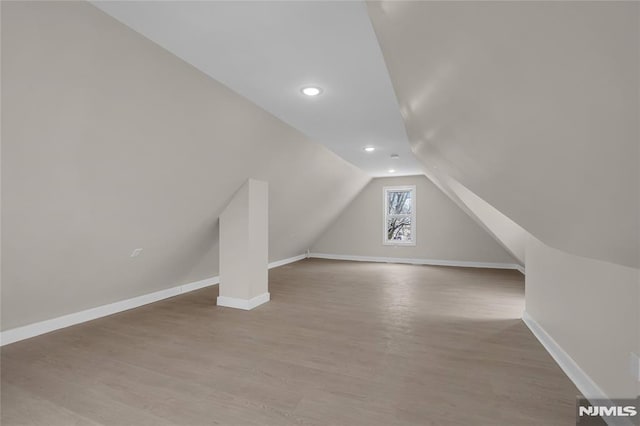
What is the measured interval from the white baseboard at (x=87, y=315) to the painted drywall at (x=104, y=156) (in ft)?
0.27

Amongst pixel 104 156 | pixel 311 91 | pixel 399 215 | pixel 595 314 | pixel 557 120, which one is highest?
pixel 311 91

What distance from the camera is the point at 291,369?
249 centimetres

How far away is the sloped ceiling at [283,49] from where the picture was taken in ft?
5.66

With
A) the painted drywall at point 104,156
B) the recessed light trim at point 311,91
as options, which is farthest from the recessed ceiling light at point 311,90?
the painted drywall at point 104,156

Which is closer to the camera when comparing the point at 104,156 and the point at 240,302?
the point at 104,156

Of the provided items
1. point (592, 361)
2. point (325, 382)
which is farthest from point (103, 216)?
point (592, 361)

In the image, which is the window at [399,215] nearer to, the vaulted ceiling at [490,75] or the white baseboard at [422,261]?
the white baseboard at [422,261]

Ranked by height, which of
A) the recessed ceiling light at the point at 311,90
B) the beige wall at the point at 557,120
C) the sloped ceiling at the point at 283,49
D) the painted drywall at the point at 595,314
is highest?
the sloped ceiling at the point at 283,49

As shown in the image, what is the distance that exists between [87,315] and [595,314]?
497 centimetres

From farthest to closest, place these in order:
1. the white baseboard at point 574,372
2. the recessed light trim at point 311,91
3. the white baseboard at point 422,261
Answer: the white baseboard at point 422,261
the recessed light trim at point 311,91
the white baseboard at point 574,372

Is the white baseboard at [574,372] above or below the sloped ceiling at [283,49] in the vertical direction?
below

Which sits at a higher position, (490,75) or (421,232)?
(490,75)

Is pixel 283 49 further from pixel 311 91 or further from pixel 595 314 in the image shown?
pixel 595 314

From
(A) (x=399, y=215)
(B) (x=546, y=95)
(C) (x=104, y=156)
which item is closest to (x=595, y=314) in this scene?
(B) (x=546, y=95)
